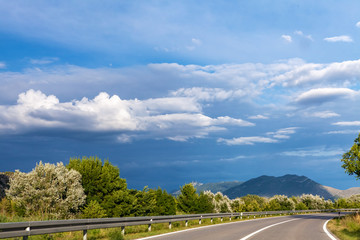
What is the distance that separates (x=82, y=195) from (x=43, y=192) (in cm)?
423

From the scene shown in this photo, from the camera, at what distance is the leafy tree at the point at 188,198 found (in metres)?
47.3

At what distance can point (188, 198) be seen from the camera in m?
47.6

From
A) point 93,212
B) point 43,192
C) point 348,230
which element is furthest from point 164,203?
point 348,230

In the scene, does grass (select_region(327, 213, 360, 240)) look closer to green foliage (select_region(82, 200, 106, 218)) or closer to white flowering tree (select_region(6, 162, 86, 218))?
green foliage (select_region(82, 200, 106, 218))

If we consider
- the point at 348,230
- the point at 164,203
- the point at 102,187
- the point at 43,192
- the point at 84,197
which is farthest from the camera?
the point at 164,203

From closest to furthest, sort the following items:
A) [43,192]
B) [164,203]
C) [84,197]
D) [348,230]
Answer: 1. [348,230]
2. [43,192]
3. [84,197]
4. [164,203]

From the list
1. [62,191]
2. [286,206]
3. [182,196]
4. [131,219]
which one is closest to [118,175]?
[62,191]

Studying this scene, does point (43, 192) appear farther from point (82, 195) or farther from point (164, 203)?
point (164, 203)

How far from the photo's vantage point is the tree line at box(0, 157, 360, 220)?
2542cm

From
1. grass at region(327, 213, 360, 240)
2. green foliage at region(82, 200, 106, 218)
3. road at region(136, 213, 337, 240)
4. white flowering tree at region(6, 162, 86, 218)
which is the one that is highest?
white flowering tree at region(6, 162, 86, 218)

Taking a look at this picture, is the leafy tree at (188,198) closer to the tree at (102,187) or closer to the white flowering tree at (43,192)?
the tree at (102,187)

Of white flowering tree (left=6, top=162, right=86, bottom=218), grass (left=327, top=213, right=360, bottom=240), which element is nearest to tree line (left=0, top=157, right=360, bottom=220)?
white flowering tree (left=6, top=162, right=86, bottom=218)

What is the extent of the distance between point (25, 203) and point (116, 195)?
336 inches

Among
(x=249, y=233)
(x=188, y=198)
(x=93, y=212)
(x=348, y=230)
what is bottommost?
(x=348, y=230)
